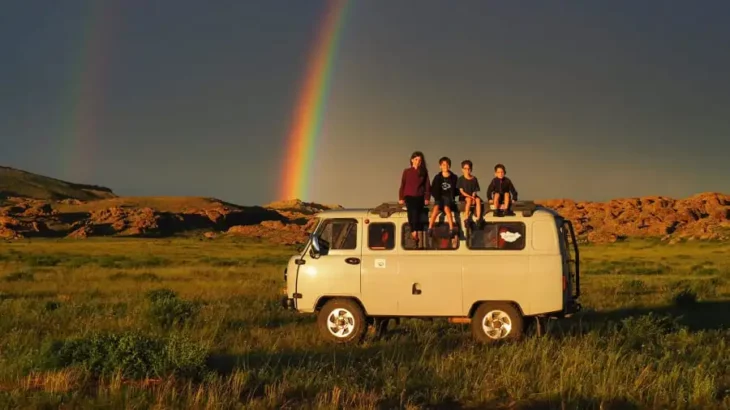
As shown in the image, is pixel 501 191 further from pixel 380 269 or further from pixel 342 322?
pixel 342 322

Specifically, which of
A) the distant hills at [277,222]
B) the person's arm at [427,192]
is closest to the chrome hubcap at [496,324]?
the person's arm at [427,192]

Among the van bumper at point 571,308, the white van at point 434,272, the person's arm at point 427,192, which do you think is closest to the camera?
the white van at point 434,272

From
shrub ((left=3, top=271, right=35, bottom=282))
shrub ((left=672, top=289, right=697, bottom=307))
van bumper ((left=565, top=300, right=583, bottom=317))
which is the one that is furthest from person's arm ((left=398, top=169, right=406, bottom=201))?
shrub ((left=3, top=271, right=35, bottom=282))

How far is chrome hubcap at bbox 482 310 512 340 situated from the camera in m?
11.3

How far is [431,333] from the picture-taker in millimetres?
12641

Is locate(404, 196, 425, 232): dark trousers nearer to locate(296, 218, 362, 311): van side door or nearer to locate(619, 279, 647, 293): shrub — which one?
locate(296, 218, 362, 311): van side door

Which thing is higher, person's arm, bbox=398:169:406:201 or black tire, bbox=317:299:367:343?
person's arm, bbox=398:169:406:201

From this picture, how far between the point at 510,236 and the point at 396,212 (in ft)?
6.37

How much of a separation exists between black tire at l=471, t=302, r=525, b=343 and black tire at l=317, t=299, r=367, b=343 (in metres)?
1.94

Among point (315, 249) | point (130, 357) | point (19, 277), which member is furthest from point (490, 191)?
point (19, 277)

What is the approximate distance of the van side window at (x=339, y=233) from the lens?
11812mm

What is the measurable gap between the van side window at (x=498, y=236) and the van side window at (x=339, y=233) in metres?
1.99

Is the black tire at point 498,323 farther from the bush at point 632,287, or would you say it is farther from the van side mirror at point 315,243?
the bush at point 632,287

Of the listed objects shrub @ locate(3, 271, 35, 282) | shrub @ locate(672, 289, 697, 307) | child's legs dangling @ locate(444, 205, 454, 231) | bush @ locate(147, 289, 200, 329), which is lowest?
shrub @ locate(3, 271, 35, 282)
